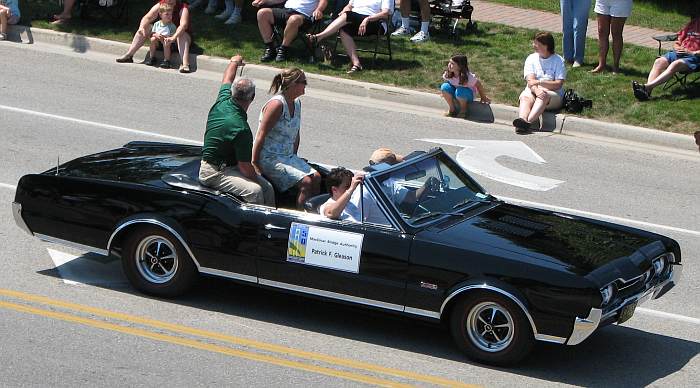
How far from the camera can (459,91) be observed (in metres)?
15.8

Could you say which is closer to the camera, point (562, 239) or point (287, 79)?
point (562, 239)

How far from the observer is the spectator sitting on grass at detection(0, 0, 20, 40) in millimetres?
18953

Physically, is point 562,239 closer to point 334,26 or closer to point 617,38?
point 617,38

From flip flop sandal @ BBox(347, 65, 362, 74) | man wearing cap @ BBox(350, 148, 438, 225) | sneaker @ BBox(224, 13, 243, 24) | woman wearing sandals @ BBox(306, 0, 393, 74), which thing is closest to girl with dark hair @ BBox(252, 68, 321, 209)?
man wearing cap @ BBox(350, 148, 438, 225)

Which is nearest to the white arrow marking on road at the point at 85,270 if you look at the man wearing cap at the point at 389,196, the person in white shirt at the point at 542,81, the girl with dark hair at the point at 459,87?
the man wearing cap at the point at 389,196

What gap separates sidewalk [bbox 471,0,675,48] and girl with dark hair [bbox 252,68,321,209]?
35.7ft

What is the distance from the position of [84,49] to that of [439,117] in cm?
628

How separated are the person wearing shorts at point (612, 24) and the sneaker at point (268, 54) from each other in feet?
15.9

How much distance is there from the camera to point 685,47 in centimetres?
1628

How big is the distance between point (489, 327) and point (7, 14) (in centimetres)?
1338

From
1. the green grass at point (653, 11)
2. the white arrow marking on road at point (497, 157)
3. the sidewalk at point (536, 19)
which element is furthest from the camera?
the green grass at point (653, 11)

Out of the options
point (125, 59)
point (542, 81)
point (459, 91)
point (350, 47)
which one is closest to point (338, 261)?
point (459, 91)

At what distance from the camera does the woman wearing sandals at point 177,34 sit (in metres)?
17.6

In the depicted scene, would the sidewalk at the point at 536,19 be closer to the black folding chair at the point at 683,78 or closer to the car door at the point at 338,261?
the black folding chair at the point at 683,78
